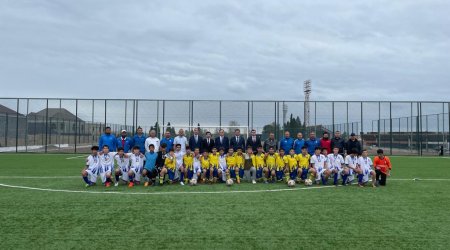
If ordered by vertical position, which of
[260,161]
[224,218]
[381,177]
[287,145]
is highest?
[287,145]

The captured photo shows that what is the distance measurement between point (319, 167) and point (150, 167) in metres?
5.02

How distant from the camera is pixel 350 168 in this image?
1033 centimetres

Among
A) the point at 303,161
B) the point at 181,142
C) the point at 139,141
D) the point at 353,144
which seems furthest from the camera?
the point at 181,142

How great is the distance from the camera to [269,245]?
179 inches

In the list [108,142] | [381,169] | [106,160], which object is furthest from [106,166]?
[381,169]

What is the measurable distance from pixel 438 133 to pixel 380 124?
183 inches

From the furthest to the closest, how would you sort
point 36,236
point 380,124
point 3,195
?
point 380,124 < point 3,195 < point 36,236

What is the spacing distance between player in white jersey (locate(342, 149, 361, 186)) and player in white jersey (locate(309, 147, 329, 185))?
1.66 feet

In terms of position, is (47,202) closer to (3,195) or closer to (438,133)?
(3,195)

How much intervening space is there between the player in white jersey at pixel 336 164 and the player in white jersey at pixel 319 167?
169 mm

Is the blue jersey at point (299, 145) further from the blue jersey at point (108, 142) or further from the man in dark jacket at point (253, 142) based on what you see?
the blue jersey at point (108, 142)

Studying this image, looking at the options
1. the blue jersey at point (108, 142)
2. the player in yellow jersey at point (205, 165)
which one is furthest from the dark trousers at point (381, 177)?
the blue jersey at point (108, 142)

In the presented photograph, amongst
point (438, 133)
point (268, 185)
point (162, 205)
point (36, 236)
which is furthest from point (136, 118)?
point (438, 133)

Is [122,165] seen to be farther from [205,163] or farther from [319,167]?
[319,167]
